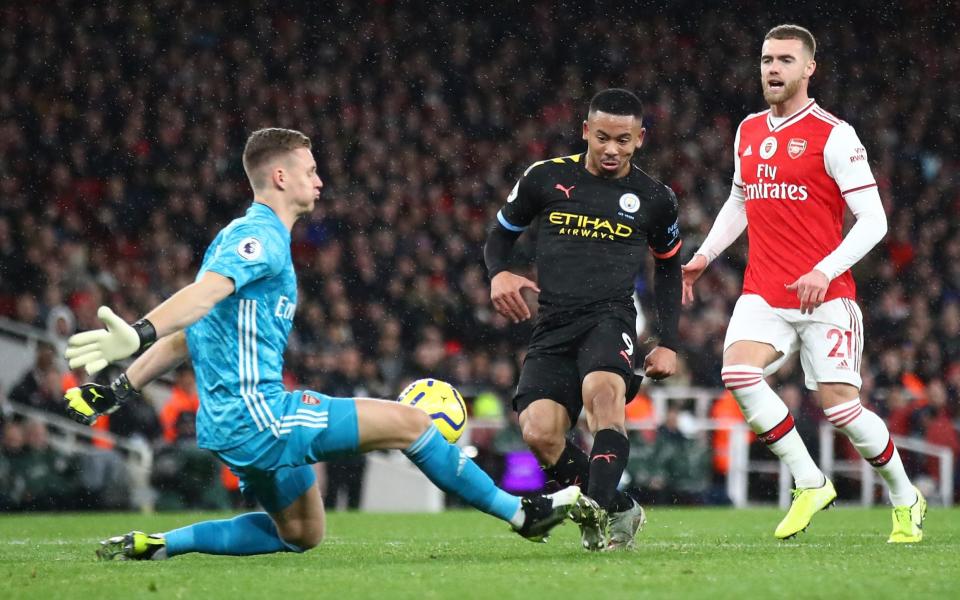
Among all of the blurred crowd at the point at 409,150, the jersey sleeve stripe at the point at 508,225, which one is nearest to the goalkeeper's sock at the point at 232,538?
the jersey sleeve stripe at the point at 508,225

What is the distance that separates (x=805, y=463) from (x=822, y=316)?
735 millimetres

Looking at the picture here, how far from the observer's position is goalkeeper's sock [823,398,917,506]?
260 inches

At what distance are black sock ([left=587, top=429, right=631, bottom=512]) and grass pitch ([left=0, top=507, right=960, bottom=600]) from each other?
0.25m

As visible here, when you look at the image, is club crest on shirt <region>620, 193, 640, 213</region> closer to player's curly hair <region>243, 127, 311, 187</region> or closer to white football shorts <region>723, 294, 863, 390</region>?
white football shorts <region>723, 294, 863, 390</region>

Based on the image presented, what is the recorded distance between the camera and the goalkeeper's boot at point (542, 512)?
536 centimetres

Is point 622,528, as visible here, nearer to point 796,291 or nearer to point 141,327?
point 796,291

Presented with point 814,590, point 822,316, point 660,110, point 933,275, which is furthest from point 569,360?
point 660,110

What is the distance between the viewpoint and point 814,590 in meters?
4.39

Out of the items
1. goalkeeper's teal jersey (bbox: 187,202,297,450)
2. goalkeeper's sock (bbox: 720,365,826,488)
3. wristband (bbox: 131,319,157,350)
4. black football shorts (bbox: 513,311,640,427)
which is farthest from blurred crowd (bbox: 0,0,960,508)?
wristband (bbox: 131,319,157,350)

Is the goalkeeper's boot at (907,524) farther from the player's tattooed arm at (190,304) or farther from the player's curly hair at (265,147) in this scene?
the player's tattooed arm at (190,304)

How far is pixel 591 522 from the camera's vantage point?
563 cm

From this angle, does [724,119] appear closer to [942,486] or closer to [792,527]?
[942,486]

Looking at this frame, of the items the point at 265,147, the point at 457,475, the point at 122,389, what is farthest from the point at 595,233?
the point at 122,389

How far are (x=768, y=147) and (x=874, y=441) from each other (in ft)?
4.85
